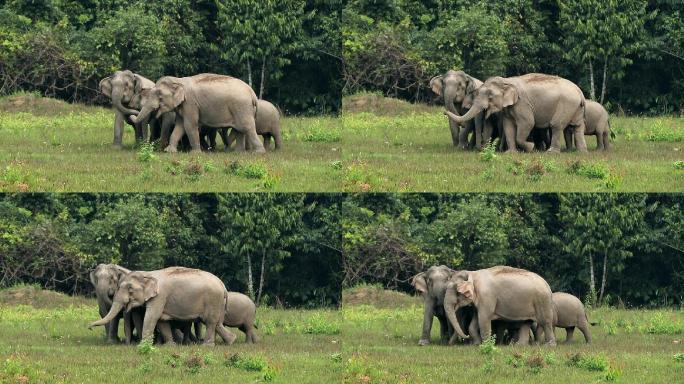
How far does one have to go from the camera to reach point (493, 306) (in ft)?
134

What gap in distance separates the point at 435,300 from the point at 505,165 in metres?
3.23

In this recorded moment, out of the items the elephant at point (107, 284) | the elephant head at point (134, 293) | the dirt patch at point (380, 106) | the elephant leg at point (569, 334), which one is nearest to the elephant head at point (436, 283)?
the elephant leg at point (569, 334)

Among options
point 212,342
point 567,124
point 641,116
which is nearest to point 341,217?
point 641,116

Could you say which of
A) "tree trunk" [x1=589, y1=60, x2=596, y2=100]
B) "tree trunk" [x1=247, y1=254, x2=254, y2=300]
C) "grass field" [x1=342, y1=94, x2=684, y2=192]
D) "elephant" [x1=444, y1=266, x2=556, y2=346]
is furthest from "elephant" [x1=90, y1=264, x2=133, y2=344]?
"tree trunk" [x1=589, y1=60, x2=596, y2=100]

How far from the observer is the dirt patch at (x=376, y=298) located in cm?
5022

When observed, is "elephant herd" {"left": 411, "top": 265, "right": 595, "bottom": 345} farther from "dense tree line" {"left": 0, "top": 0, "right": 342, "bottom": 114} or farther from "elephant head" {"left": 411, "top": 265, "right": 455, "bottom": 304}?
"dense tree line" {"left": 0, "top": 0, "right": 342, "bottom": 114}

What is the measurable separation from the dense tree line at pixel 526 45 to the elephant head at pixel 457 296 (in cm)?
1213

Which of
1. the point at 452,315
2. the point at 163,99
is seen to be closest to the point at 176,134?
the point at 163,99

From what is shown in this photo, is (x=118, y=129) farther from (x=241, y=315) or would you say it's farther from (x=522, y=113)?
(x=522, y=113)

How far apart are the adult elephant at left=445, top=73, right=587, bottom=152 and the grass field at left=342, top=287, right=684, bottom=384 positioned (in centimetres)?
390

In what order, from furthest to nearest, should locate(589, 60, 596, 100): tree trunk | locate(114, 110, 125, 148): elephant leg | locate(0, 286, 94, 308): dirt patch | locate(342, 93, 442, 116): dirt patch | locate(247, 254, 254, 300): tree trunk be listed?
locate(589, 60, 596, 100): tree trunk → locate(342, 93, 442, 116): dirt patch → locate(247, 254, 254, 300): tree trunk → locate(0, 286, 94, 308): dirt patch → locate(114, 110, 125, 148): elephant leg

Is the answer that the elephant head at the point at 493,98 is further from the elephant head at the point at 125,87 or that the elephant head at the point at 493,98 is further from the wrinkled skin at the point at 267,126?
the elephant head at the point at 125,87

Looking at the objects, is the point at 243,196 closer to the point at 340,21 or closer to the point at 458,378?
the point at 340,21

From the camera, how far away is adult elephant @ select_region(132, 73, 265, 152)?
1758 inches
